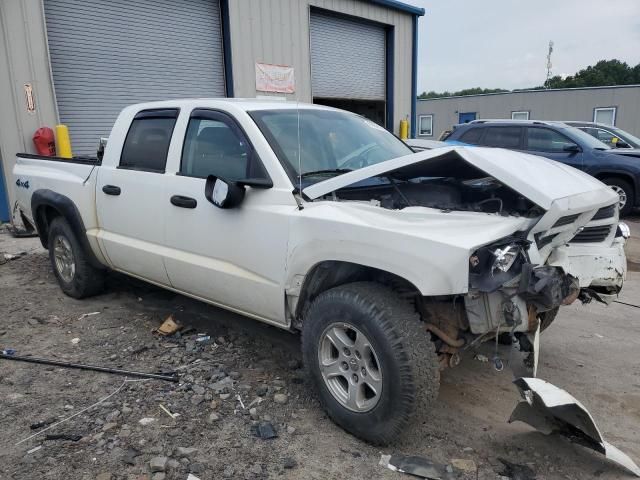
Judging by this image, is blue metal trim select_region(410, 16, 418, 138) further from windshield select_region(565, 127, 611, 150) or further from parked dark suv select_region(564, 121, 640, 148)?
windshield select_region(565, 127, 611, 150)

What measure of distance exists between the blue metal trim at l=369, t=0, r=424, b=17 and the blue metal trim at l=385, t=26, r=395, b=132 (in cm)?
57

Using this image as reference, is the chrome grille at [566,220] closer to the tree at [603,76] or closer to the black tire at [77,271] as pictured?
the black tire at [77,271]

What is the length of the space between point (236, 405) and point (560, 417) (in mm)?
1803

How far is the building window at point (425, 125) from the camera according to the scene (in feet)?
102

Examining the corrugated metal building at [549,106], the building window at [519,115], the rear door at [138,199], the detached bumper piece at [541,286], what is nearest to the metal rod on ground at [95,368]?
the rear door at [138,199]

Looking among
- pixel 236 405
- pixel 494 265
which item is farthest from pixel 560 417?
pixel 236 405

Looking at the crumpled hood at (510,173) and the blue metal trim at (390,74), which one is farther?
the blue metal trim at (390,74)

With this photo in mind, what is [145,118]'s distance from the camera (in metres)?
4.36

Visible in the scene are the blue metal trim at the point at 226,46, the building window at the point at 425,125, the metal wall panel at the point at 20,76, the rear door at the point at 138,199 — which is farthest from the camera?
the building window at the point at 425,125

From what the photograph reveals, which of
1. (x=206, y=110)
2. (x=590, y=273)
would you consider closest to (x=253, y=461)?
(x=590, y=273)

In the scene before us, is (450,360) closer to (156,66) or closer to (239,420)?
(239,420)

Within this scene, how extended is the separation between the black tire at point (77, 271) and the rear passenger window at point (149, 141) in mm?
1071

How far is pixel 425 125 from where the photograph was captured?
31375 mm

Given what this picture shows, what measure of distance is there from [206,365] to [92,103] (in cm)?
734
